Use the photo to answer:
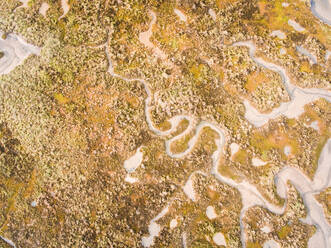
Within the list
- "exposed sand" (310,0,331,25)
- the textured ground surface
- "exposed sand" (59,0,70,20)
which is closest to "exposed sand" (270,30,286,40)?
the textured ground surface

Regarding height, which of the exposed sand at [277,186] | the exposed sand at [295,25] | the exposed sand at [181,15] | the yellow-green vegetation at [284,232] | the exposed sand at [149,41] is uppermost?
the exposed sand at [295,25]

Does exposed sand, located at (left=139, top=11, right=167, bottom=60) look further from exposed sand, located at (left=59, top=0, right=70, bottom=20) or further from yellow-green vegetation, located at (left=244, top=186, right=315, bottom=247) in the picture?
yellow-green vegetation, located at (left=244, top=186, right=315, bottom=247)

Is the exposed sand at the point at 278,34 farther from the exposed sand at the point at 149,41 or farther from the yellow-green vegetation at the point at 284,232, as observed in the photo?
the yellow-green vegetation at the point at 284,232

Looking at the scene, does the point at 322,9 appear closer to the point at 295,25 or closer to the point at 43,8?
the point at 295,25

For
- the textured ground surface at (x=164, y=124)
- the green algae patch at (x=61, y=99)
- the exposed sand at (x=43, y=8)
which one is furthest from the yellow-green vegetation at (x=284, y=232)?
the exposed sand at (x=43, y=8)

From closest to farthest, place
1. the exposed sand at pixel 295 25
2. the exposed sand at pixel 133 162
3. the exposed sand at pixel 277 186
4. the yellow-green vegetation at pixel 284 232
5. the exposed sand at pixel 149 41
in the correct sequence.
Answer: the yellow-green vegetation at pixel 284 232 < the exposed sand at pixel 277 186 < the exposed sand at pixel 133 162 < the exposed sand at pixel 149 41 < the exposed sand at pixel 295 25

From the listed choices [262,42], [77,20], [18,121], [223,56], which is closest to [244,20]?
[262,42]

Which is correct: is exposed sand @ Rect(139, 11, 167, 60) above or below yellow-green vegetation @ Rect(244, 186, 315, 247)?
above

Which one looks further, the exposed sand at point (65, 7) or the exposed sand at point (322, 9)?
the exposed sand at point (322, 9)
